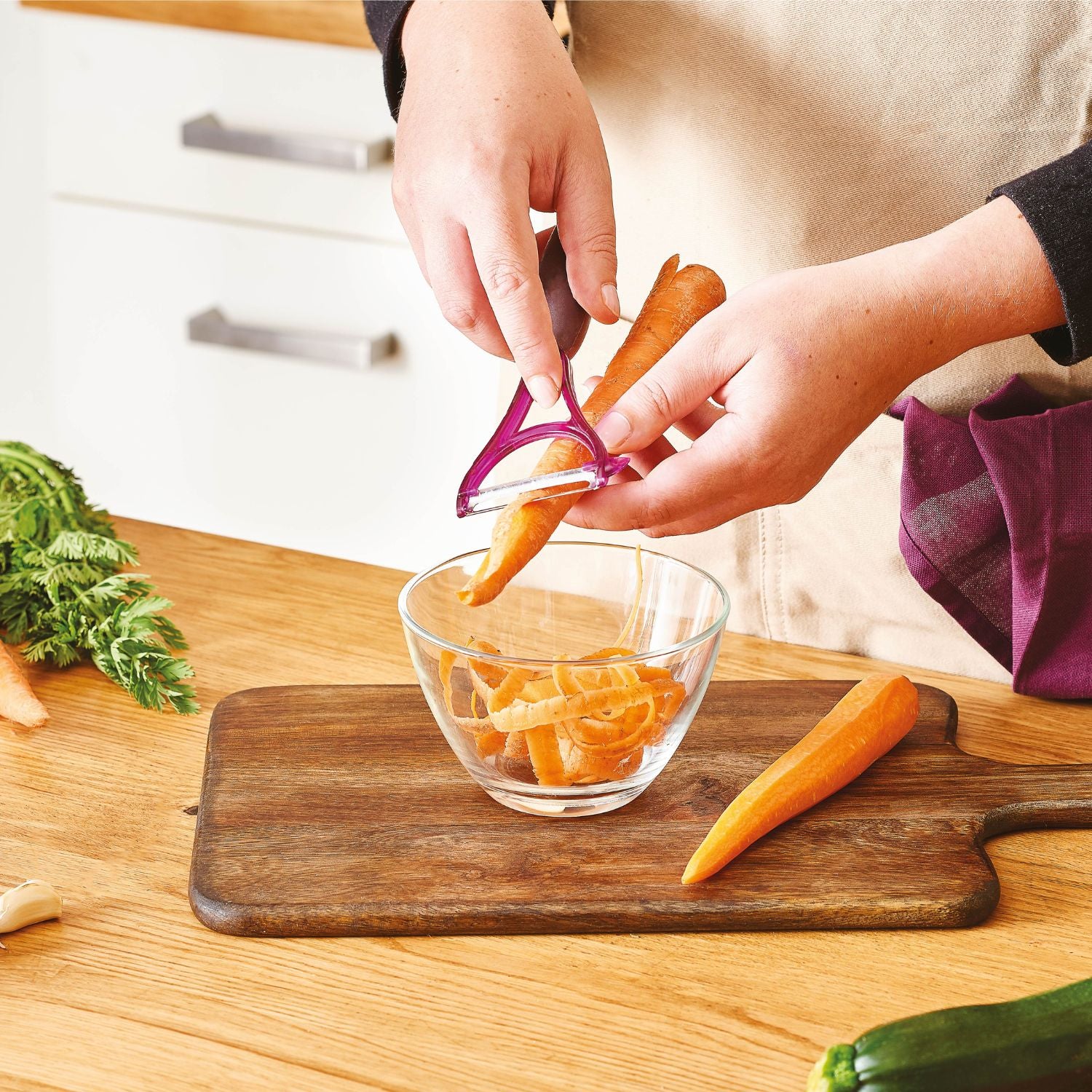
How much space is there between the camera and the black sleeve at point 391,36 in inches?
42.5

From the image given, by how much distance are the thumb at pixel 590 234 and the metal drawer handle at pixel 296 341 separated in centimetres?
111

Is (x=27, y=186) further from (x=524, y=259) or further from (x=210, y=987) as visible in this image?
(x=210, y=987)

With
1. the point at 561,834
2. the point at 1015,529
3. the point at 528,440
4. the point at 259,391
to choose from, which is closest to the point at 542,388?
the point at 528,440

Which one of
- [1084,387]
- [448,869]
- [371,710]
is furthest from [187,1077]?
[1084,387]

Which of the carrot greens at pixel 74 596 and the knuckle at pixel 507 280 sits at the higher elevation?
the knuckle at pixel 507 280

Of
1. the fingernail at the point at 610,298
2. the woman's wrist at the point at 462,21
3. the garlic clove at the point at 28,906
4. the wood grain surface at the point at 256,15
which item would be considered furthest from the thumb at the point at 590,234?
the wood grain surface at the point at 256,15

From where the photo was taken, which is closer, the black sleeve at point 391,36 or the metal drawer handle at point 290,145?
the black sleeve at point 391,36

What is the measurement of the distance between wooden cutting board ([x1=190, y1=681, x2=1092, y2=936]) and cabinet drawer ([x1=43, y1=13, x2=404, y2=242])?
3.96 feet

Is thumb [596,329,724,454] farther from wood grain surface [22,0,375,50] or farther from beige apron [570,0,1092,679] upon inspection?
wood grain surface [22,0,375,50]

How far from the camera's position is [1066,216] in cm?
85

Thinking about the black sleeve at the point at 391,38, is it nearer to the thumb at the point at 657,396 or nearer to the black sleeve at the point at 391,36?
the black sleeve at the point at 391,36

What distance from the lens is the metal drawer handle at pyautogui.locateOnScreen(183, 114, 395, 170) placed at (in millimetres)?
1909

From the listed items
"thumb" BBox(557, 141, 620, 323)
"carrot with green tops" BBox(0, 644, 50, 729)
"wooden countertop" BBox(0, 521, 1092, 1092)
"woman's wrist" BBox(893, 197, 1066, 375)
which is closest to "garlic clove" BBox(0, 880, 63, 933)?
"wooden countertop" BBox(0, 521, 1092, 1092)

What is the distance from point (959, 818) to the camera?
82cm
